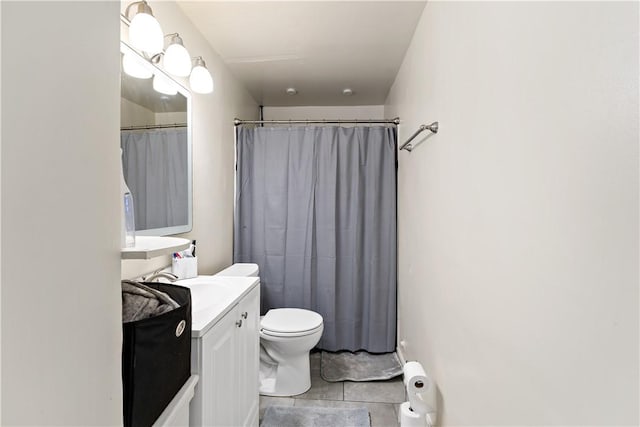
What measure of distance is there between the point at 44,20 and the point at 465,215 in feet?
3.97

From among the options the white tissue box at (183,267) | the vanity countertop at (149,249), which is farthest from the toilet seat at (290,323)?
the vanity countertop at (149,249)

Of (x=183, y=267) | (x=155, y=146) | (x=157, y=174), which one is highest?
(x=155, y=146)

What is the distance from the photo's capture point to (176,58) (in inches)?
59.2

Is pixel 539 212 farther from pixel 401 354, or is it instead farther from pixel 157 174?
pixel 401 354

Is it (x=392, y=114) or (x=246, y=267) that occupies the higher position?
(x=392, y=114)

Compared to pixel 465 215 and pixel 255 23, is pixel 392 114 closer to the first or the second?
pixel 255 23

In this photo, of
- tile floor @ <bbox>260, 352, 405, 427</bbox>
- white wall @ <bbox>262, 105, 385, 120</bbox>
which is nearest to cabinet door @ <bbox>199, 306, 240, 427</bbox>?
tile floor @ <bbox>260, 352, 405, 427</bbox>

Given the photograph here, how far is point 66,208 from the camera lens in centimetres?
45

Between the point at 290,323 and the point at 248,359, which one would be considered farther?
the point at 290,323

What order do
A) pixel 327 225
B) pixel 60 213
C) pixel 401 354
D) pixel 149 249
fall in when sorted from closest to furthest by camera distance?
pixel 60 213 < pixel 149 249 < pixel 401 354 < pixel 327 225

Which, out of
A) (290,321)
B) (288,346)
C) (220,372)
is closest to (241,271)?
(290,321)

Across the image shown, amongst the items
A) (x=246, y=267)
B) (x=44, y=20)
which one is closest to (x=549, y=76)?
(x=44, y=20)

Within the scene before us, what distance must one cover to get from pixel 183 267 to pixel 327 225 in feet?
4.09

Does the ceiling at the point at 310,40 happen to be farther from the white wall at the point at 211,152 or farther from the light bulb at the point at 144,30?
the light bulb at the point at 144,30
